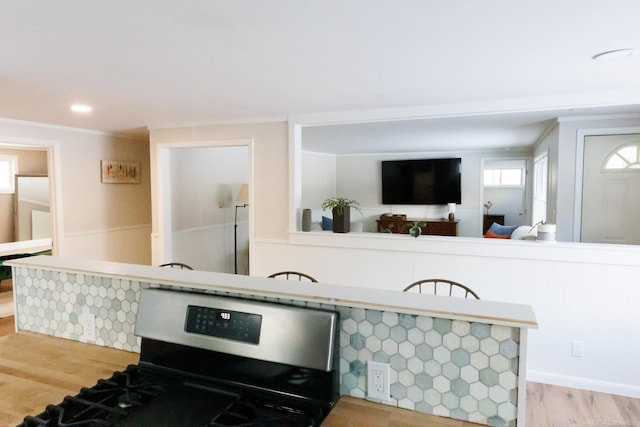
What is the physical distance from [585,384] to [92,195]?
522 cm

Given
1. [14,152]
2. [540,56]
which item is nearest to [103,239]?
[14,152]

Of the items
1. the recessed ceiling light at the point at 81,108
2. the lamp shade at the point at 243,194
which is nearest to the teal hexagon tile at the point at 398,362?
the recessed ceiling light at the point at 81,108

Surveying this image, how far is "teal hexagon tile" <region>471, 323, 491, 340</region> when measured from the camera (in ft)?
3.65

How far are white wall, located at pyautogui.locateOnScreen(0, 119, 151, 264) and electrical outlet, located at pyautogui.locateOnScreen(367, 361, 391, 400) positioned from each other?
431 centimetres

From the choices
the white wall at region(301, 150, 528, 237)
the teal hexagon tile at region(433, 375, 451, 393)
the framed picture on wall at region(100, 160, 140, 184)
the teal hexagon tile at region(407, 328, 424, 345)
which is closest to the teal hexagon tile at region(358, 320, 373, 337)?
the teal hexagon tile at region(407, 328, 424, 345)

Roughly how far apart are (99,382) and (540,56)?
7.78 feet

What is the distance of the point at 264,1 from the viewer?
57.4 inches

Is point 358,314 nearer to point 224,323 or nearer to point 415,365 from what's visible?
point 415,365

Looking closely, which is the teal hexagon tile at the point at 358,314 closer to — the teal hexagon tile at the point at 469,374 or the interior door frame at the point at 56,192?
the teal hexagon tile at the point at 469,374

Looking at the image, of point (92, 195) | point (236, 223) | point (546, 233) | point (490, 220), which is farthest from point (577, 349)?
point (490, 220)

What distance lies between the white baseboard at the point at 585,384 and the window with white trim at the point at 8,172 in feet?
23.7

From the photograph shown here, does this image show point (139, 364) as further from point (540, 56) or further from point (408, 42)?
point (540, 56)

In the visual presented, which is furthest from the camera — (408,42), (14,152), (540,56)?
(14,152)

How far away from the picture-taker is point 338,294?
131 cm
